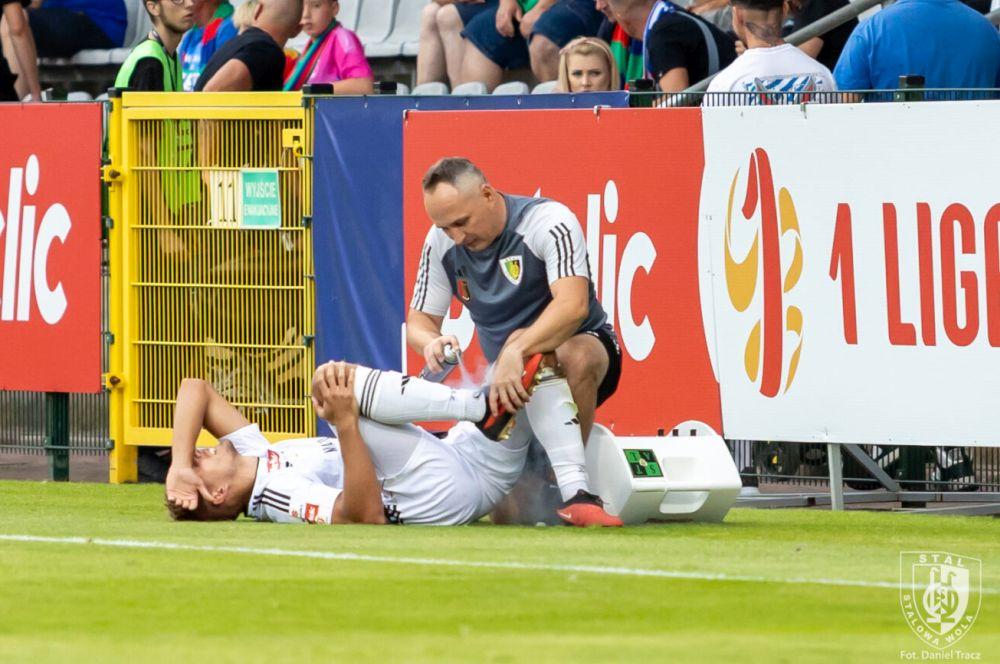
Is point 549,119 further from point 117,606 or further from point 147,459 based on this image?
point 117,606

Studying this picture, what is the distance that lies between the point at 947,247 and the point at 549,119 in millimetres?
2113

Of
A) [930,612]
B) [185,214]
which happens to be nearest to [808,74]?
[185,214]

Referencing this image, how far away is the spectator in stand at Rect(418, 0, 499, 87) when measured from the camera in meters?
15.3

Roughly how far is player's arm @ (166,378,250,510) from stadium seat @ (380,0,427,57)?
28.5 ft

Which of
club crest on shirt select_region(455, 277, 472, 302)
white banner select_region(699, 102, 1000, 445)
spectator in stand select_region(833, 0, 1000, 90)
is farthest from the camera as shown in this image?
spectator in stand select_region(833, 0, 1000, 90)

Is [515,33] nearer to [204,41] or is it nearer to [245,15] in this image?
[245,15]

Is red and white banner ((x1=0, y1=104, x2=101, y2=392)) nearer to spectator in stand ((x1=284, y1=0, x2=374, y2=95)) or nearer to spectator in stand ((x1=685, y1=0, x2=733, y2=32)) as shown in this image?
spectator in stand ((x1=284, y1=0, x2=374, y2=95))

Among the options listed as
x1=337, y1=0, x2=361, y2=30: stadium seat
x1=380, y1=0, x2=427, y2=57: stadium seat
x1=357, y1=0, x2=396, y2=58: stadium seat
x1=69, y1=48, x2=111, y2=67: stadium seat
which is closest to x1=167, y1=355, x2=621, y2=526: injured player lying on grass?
x1=380, y1=0, x2=427, y2=57: stadium seat

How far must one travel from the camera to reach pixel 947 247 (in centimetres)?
925

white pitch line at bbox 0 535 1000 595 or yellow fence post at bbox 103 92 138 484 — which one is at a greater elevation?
yellow fence post at bbox 103 92 138 484

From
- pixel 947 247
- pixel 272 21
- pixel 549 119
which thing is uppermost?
pixel 272 21

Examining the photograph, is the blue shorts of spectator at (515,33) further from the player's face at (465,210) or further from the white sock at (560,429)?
the white sock at (560,429)

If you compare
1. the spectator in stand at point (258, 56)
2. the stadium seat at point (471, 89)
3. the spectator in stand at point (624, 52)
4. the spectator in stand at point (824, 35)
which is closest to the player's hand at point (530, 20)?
the stadium seat at point (471, 89)

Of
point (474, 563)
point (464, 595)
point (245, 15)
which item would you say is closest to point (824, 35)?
point (245, 15)
